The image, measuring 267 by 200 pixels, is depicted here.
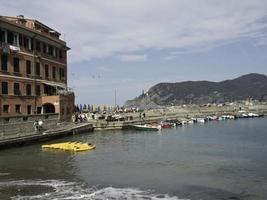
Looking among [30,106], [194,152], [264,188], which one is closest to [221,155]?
[194,152]

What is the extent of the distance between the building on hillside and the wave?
3186 centimetres

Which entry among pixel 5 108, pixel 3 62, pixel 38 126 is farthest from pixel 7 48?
pixel 38 126

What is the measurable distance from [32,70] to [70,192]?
1695 inches

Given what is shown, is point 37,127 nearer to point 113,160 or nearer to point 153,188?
point 113,160

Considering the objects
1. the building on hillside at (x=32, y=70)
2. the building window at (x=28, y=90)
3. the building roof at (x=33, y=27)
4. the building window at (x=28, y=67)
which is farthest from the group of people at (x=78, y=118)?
the building window at (x=28, y=67)

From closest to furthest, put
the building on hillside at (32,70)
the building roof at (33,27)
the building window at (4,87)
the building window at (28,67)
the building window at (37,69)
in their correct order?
the building window at (4,87)
the building on hillside at (32,70)
the building roof at (33,27)
the building window at (28,67)
the building window at (37,69)

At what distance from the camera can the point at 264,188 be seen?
28.5 m

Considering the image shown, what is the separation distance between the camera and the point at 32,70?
Result: 2680 inches

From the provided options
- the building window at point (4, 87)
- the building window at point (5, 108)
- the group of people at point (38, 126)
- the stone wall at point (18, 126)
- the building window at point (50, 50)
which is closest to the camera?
the stone wall at point (18, 126)

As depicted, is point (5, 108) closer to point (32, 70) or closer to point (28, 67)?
point (28, 67)

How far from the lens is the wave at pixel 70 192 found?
2616cm

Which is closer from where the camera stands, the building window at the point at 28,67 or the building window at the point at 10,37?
the building window at the point at 10,37

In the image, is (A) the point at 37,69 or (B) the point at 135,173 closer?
(B) the point at 135,173

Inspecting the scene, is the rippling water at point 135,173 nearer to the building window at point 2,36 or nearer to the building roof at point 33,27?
the building window at point 2,36
